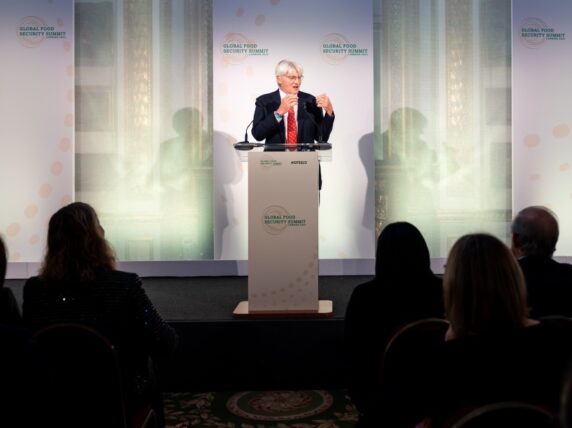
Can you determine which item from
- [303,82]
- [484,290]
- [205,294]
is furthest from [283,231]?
[303,82]

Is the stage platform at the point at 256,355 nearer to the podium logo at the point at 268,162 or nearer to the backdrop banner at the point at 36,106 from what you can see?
the podium logo at the point at 268,162

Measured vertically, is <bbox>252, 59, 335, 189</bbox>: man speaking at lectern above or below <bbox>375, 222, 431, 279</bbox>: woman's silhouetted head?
above

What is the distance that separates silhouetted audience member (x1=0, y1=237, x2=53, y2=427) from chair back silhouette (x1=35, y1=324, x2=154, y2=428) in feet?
1.09

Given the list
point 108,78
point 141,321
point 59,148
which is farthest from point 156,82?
point 141,321

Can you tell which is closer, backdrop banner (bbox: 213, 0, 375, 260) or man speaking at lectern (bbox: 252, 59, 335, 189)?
man speaking at lectern (bbox: 252, 59, 335, 189)

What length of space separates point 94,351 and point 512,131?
14.7 ft

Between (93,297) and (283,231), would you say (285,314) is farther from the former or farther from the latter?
(93,297)

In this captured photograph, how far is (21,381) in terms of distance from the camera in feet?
3.95

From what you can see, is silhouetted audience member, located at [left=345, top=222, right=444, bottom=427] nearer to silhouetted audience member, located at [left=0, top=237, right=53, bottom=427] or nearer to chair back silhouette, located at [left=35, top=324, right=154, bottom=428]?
chair back silhouette, located at [left=35, top=324, right=154, bottom=428]

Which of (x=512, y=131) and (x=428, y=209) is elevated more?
(x=512, y=131)

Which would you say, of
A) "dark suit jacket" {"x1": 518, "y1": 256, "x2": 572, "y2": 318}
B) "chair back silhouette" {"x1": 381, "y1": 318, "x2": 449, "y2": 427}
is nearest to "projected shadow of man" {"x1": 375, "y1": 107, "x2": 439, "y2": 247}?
"dark suit jacket" {"x1": 518, "y1": 256, "x2": 572, "y2": 318}

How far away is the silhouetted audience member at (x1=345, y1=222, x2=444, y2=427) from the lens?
195 centimetres

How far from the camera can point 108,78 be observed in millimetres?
4992

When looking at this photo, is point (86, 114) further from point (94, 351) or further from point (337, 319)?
point (94, 351)
